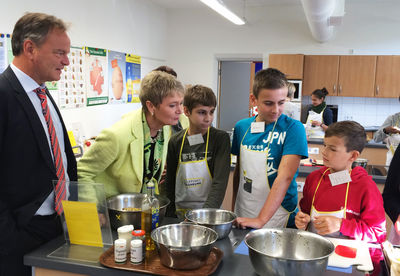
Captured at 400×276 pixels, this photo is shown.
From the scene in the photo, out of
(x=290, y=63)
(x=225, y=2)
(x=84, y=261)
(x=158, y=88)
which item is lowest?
(x=84, y=261)

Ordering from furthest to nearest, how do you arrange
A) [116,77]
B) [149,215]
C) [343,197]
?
[116,77] < [343,197] < [149,215]

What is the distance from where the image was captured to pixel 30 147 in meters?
1.41

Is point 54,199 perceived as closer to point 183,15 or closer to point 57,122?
point 57,122

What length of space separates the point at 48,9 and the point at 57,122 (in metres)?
3.06

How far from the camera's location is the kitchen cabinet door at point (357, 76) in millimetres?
6660

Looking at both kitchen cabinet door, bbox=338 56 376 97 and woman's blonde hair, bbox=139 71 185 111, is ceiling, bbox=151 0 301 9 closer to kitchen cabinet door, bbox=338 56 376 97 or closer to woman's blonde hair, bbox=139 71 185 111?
kitchen cabinet door, bbox=338 56 376 97

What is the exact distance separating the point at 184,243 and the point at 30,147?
2.32ft

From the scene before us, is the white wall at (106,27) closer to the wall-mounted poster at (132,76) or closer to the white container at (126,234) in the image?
the wall-mounted poster at (132,76)

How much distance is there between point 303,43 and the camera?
708 cm

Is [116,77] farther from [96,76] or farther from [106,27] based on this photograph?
[106,27]

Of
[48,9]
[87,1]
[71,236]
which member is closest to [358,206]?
[71,236]

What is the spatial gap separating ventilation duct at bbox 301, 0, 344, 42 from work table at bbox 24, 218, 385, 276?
3.29m

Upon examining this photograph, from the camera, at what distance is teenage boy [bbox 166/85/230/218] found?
1962mm

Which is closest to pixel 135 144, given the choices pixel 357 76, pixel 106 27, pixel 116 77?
pixel 106 27
